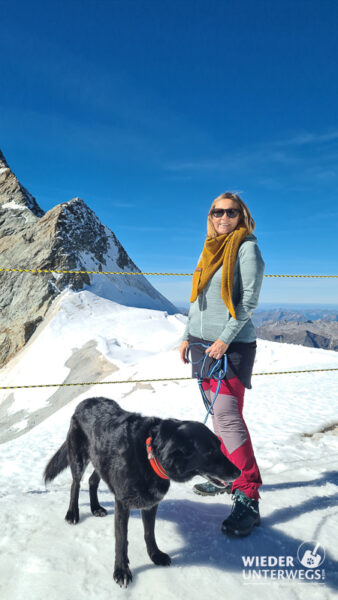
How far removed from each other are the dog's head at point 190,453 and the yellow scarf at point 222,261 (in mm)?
992

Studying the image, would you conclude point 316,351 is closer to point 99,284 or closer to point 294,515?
point 294,515

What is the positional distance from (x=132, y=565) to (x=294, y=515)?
5.07ft

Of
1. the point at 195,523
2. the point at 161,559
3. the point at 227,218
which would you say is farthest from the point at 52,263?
the point at 161,559

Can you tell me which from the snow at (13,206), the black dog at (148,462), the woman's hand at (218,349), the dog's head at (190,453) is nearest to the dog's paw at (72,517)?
the black dog at (148,462)

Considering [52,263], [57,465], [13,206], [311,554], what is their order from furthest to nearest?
[13,206] < [52,263] < [57,465] < [311,554]

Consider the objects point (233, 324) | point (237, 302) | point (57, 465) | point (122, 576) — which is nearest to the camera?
point (122, 576)

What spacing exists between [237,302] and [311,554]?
6.40 ft

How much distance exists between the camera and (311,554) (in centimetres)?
253

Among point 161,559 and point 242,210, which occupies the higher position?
point 242,210

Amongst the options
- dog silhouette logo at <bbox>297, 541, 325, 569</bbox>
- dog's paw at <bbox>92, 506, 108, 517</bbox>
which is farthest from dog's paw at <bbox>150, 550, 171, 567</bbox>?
dog silhouette logo at <bbox>297, 541, 325, 569</bbox>

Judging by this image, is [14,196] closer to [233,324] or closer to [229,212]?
[229,212]

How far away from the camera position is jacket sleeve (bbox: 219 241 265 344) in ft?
9.34

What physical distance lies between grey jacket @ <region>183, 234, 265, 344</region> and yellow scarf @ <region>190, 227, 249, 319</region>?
47mm

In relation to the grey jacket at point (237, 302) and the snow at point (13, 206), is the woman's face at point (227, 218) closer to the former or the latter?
the grey jacket at point (237, 302)
